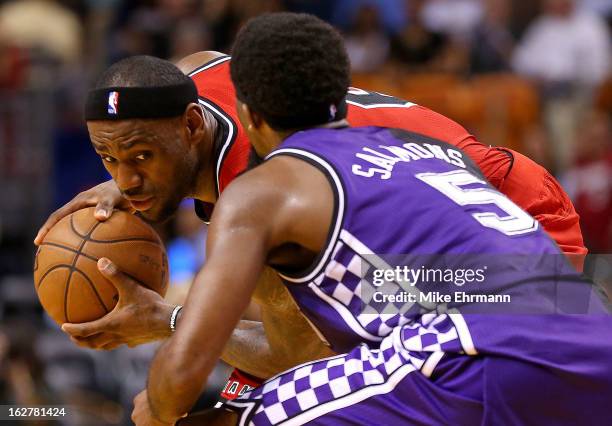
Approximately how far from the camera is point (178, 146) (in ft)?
15.6

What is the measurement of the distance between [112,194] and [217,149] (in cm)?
48

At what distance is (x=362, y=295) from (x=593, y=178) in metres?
7.57

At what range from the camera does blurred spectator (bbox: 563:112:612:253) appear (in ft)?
34.9

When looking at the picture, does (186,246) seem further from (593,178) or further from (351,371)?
(351,371)

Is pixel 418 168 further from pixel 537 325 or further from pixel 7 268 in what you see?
pixel 7 268

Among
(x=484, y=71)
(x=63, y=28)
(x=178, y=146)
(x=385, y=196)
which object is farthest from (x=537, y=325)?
(x=63, y=28)

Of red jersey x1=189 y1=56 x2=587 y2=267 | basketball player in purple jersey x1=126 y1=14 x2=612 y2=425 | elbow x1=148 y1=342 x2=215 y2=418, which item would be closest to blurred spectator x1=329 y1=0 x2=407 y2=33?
red jersey x1=189 y1=56 x2=587 y2=267

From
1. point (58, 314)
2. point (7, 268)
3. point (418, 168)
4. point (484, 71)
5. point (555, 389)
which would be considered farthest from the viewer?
point (484, 71)

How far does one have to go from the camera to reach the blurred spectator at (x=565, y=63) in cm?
1162

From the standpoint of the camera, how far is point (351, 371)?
367 cm

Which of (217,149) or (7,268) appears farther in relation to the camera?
(7,268)

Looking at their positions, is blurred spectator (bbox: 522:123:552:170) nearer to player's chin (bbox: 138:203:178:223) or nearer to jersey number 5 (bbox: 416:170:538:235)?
player's chin (bbox: 138:203:178:223)

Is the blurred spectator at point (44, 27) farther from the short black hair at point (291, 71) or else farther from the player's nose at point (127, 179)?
the short black hair at point (291, 71)

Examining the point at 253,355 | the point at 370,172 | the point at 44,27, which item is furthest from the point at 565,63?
the point at 370,172
